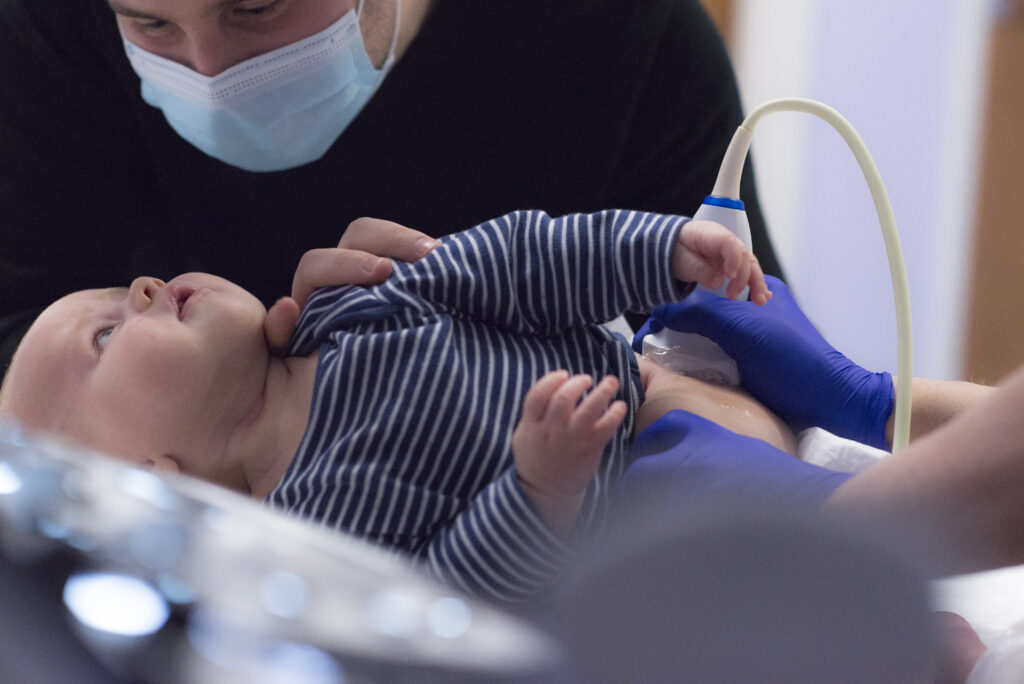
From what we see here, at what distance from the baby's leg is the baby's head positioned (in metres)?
0.35

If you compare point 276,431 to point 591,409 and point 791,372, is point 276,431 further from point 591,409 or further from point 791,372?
point 791,372

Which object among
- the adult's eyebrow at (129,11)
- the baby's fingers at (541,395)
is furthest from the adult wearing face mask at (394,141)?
the baby's fingers at (541,395)

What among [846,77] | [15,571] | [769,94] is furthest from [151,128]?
[846,77]

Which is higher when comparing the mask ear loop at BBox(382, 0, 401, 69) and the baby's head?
the mask ear loop at BBox(382, 0, 401, 69)

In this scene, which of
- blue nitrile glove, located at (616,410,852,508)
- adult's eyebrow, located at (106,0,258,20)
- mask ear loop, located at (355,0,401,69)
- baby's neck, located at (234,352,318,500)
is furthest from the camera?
mask ear loop, located at (355,0,401,69)

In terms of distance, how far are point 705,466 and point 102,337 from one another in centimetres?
56

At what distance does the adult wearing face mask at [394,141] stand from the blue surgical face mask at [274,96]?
10 mm

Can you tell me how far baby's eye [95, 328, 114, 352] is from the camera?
774mm

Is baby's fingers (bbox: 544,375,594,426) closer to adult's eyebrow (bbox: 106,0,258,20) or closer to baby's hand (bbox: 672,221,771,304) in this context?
baby's hand (bbox: 672,221,771,304)

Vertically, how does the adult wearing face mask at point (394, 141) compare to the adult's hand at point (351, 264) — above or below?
above

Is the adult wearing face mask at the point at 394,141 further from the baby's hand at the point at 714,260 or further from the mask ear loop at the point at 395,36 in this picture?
the baby's hand at the point at 714,260

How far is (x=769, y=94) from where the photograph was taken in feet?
5.73

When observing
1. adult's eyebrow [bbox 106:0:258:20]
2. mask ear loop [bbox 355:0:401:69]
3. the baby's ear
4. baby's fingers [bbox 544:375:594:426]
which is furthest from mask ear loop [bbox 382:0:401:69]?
baby's fingers [bbox 544:375:594:426]

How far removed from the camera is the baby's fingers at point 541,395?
21.3 inches
